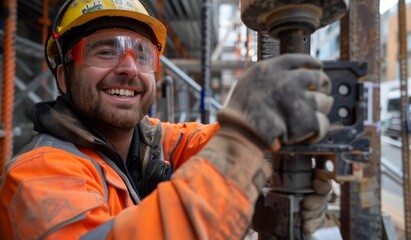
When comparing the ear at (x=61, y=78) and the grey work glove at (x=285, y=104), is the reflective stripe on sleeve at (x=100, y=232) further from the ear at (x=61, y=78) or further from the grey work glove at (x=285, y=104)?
the ear at (x=61, y=78)

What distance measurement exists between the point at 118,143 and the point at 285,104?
1.23 meters

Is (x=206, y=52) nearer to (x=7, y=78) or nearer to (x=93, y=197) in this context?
(x=7, y=78)

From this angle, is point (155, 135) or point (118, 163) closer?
point (118, 163)

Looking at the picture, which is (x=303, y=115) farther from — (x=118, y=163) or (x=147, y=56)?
(x=147, y=56)

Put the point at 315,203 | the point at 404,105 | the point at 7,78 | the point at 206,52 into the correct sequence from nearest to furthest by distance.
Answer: the point at 315,203, the point at 404,105, the point at 7,78, the point at 206,52

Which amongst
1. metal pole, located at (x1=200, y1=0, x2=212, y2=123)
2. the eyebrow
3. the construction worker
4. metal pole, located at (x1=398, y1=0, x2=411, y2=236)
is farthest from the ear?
metal pole, located at (x1=398, y1=0, x2=411, y2=236)

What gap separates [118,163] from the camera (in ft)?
5.50

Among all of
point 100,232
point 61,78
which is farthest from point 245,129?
point 61,78

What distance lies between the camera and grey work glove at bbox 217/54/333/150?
0.97 metres

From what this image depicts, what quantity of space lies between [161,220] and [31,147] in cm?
81

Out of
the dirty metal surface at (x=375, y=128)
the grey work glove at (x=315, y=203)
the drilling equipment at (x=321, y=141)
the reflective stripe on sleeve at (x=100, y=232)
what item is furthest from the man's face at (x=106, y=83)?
the dirty metal surface at (x=375, y=128)

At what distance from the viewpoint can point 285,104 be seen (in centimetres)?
97

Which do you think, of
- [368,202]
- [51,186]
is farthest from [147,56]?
[368,202]

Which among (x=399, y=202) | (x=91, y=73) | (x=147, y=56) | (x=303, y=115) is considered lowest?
(x=399, y=202)
